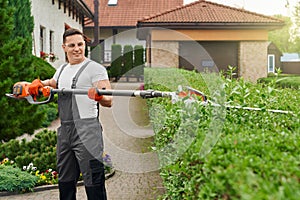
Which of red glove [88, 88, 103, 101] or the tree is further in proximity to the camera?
the tree

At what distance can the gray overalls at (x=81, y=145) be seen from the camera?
4309mm

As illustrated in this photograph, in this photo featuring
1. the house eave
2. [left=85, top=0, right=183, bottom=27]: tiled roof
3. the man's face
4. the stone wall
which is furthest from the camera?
[left=85, top=0, right=183, bottom=27]: tiled roof

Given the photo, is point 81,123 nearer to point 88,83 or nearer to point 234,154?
point 88,83

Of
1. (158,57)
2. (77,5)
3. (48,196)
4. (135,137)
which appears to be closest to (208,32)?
(158,57)

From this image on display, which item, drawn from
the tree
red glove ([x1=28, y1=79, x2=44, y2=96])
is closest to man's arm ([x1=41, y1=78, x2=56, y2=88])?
red glove ([x1=28, y1=79, x2=44, y2=96])

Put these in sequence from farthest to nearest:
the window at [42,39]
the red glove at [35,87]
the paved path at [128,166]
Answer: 1. the window at [42,39]
2. the paved path at [128,166]
3. the red glove at [35,87]

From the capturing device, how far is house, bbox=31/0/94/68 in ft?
58.1

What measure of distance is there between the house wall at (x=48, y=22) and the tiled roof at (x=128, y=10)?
654 inches

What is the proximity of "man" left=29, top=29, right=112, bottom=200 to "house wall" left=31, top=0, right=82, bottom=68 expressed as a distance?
12233 mm

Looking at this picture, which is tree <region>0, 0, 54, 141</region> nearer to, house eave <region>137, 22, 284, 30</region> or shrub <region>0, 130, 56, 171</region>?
shrub <region>0, 130, 56, 171</region>

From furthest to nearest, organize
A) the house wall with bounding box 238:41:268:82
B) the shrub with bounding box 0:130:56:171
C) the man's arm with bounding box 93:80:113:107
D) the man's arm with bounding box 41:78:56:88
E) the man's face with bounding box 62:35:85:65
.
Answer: the house wall with bounding box 238:41:268:82
the shrub with bounding box 0:130:56:171
the man's arm with bounding box 41:78:56:88
the man's face with bounding box 62:35:85:65
the man's arm with bounding box 93:80:113:107

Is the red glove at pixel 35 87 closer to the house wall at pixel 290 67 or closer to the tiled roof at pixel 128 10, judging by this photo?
the tiled roof at pixel 128 10

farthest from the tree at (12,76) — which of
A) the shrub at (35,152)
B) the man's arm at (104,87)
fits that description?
the man's arm at (104,87)

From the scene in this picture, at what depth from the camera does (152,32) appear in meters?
23.4
